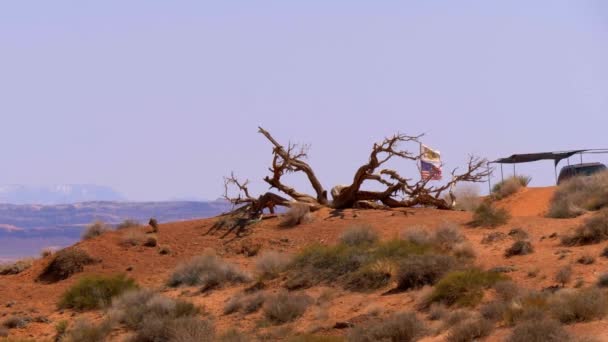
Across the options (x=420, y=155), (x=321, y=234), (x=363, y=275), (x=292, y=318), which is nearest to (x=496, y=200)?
(x=420, y=155)

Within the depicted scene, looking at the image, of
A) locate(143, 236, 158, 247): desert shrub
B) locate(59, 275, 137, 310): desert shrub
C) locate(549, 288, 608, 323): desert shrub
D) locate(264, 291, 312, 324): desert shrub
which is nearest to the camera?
locate(549, 288, 608, 323): desert shrub

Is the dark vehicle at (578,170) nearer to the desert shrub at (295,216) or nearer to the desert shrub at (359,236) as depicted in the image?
the desert shrub at (295,216)

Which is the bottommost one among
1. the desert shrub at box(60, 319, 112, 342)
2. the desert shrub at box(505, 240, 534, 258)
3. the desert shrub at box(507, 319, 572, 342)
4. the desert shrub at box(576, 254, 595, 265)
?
the desert shrub at box(60, 319, 112, 342)

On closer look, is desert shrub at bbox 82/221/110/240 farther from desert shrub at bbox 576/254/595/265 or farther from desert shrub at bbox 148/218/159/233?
desert shrub at bbox 576/254/595/265

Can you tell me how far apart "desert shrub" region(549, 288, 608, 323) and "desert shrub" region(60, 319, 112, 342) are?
31.1ft

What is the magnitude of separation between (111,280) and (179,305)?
4.19m

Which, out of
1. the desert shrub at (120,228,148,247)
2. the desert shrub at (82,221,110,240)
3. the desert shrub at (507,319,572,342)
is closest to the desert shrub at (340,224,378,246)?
the desert shrub at (120,228,148,247)

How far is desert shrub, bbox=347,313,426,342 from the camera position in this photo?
658 inches

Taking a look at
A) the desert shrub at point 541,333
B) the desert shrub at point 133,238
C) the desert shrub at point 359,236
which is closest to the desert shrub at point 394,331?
the desert shrub at point 541,333

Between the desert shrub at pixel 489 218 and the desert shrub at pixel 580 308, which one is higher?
the desert shrub at pixel 489 218

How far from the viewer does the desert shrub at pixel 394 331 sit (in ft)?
54.8

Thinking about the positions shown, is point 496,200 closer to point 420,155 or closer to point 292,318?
point 420,155

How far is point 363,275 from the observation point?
2230 cm

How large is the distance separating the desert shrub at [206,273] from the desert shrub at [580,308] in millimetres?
10369
